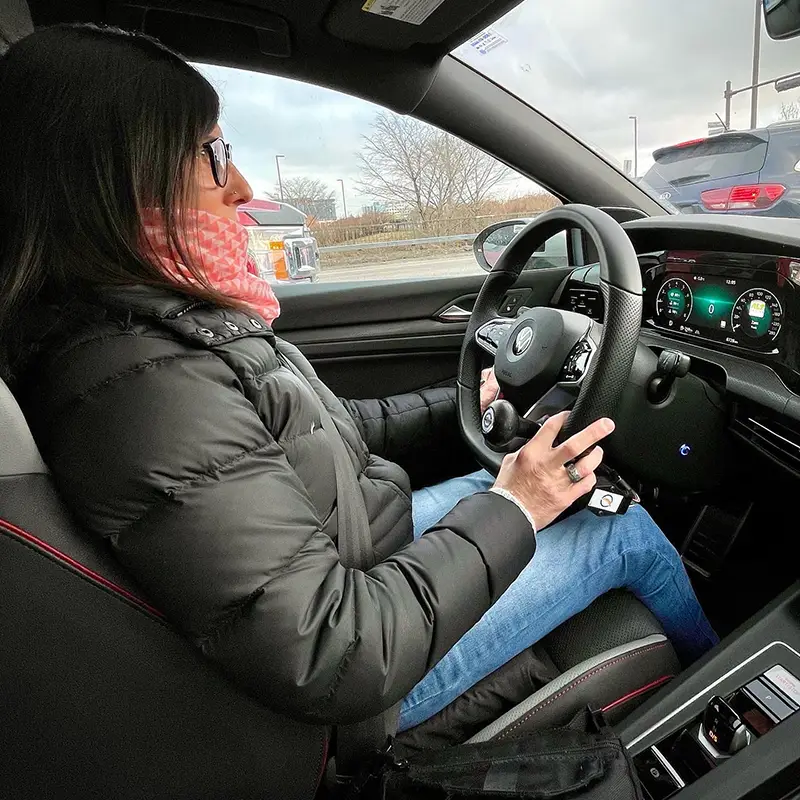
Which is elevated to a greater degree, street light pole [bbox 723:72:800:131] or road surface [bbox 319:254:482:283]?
street light pole [bbox 723:72:800:131]

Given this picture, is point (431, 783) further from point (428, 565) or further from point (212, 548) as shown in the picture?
point (212, 548)

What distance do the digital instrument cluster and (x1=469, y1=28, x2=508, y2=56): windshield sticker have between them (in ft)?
2.08

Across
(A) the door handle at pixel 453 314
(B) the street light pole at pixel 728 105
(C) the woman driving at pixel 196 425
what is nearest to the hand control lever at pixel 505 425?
(C) the woman driving at pixel 196 425

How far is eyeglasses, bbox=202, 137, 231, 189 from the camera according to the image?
878mm

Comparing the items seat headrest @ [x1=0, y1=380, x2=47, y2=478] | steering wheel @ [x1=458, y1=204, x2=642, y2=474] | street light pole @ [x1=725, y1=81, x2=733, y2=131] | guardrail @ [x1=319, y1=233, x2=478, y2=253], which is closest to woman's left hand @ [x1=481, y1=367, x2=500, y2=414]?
steering wheel @ [x1=458, y1=204, x2=642, y2=474]

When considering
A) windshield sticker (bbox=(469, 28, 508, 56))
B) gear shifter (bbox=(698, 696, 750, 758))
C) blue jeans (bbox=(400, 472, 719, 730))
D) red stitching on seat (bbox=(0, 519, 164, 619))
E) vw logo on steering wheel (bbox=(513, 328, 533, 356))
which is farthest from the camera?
windshield sticker (bbox=(469, 28, 508, 56))

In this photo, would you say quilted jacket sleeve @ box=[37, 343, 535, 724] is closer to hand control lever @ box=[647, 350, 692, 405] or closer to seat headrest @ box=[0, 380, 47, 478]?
seat headrest @ box=[0, 380, 47, 478]

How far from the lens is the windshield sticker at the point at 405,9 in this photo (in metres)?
1.31

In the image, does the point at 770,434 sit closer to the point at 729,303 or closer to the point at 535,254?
the point at 729,303

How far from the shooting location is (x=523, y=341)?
46.8 inches

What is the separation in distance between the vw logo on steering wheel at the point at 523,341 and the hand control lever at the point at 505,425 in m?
0.09

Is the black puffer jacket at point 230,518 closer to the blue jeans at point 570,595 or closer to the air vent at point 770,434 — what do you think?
the blue jeans at point 570,595

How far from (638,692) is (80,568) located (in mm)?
801

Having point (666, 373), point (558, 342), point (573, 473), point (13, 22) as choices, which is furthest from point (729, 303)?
point (13, 22)
